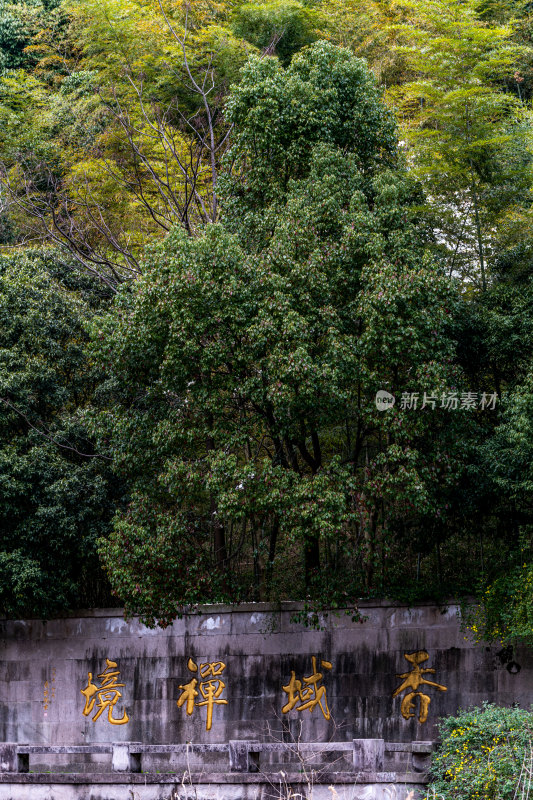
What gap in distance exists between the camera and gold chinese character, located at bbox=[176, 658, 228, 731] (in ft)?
38.1

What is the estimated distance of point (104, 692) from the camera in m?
12.2

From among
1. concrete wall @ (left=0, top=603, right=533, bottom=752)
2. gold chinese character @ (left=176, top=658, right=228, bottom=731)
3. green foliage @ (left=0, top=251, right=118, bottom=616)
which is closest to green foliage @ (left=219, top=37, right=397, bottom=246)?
green foliage @ (left=0, top=251, right=118, bottom=616)

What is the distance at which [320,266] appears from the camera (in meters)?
9.91

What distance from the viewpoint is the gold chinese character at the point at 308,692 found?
1115cm

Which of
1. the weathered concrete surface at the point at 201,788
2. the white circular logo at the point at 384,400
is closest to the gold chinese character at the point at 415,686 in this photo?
the weathered concrete surface at the point at 201,788

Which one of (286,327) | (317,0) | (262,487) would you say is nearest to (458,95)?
(286,327)

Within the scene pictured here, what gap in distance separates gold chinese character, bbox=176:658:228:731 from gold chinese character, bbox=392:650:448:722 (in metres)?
2.44

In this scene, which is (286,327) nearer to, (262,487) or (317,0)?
(262,487)

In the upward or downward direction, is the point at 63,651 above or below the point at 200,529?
below

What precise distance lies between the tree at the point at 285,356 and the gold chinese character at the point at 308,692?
1.42m

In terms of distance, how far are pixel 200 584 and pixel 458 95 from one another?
7119mm

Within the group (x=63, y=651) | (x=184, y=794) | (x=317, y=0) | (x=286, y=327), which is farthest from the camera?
(x=317, y=0)

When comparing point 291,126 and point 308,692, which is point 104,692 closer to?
point 308,692

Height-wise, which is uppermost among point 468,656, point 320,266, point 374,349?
point 320,266
